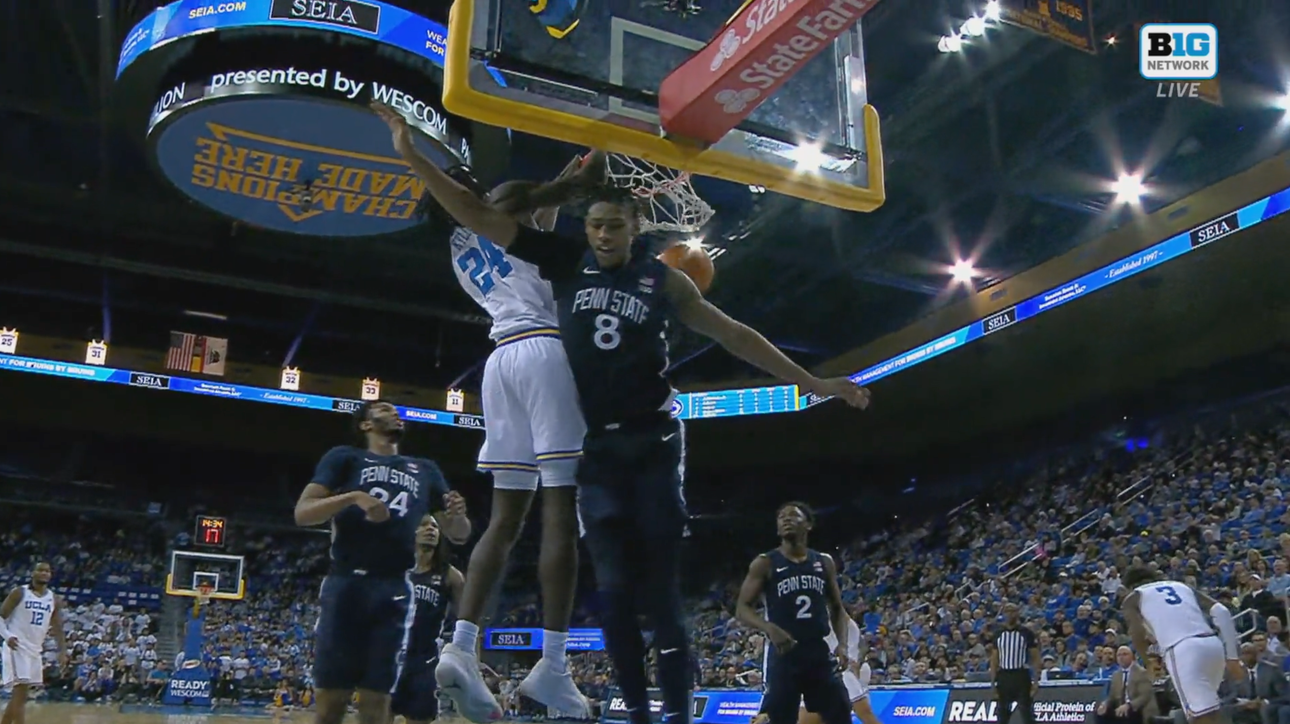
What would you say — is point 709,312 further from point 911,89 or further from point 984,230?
point 984,230

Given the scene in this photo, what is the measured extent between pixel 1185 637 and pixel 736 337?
179 inches

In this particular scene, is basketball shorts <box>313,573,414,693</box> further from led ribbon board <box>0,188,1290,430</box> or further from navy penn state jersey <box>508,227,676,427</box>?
led ribbon board <box>0,188,1290,430</box>

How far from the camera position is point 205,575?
910 inches

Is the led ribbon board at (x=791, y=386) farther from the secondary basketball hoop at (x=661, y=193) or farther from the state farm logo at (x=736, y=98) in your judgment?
the state farm logo at (x=736, y=98)

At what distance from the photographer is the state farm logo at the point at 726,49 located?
4.63 metres

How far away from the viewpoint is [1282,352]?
65.1 ft

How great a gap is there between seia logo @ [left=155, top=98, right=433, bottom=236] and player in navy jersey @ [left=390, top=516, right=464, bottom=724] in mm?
4776

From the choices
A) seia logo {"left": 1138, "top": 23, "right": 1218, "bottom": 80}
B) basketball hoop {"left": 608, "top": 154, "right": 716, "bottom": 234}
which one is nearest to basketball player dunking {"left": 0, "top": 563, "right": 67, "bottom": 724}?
basketball hoop {"left": 608, "top": 154, "right": 716, "bottom": 234}

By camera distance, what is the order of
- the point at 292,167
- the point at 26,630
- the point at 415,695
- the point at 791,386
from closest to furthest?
the point at 415,695, the point at 26,630, the point at 292,167, the point at 791,386

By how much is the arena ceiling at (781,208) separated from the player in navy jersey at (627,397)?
35.7ft

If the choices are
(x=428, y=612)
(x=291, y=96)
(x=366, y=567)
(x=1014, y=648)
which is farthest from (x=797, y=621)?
(x=291, y=96)

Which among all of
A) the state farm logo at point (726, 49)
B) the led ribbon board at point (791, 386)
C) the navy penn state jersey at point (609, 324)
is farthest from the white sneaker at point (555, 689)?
the led ribbon board at point (791, 386)

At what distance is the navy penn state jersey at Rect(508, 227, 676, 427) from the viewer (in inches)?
146

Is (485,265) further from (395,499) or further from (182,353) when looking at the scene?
(182,353)
